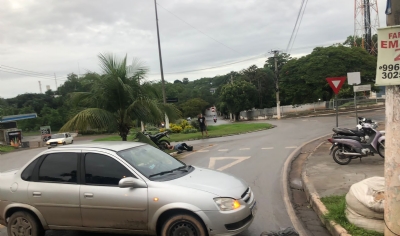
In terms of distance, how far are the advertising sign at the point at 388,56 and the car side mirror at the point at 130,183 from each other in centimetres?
337

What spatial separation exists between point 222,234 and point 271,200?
319 centimetres

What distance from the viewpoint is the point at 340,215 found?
5680 millimetres

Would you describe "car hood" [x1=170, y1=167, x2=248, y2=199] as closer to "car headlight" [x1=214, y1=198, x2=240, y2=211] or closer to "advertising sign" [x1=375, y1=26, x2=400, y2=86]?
"car headlight" [x1=214, y1=198, x2=240, y2=211]

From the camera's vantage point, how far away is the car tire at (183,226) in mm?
4762

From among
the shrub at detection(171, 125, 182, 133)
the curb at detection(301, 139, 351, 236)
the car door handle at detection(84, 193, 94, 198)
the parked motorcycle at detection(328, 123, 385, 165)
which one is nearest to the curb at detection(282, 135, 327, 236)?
the curb at detection(301, 139, 351, 236)

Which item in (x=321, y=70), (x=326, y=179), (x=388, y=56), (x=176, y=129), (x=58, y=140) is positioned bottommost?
(x=58, y=140)

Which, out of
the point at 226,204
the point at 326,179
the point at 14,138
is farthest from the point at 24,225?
the point at 14,138

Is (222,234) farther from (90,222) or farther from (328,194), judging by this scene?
(328,194)

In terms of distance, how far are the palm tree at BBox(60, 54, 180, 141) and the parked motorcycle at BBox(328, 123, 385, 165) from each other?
6.41 metres

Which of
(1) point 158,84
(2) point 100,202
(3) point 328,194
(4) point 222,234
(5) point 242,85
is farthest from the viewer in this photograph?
(5) point 242,85

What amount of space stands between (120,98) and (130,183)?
8690 millimetres

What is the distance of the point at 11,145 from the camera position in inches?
1779

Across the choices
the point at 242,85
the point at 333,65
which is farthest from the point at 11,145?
the point at 333,65

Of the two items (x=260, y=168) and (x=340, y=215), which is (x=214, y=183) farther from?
(x=260, y=168)
